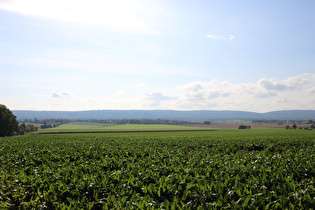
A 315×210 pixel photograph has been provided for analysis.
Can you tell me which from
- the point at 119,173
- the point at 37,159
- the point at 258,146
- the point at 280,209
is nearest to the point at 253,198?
the point at 280,209

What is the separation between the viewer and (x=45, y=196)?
7.63m

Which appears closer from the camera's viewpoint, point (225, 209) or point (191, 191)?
point (225, 209)

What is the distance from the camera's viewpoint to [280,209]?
619 cm

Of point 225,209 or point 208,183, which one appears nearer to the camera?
point 225,209

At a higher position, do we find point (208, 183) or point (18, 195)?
point (208, 183)

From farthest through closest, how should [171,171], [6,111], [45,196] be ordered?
[6,111] → [171,171] → [45,196]

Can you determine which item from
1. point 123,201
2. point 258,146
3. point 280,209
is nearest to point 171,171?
point 123,201

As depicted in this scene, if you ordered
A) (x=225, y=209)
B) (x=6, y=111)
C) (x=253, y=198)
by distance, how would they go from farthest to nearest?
(x=6, y=111) < (x=253, y=198) < (x=225, y=209)

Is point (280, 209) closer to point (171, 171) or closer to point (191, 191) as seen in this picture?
point (191, 191)

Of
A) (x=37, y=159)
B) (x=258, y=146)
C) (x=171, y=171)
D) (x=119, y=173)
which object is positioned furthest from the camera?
(x=258, y=146)

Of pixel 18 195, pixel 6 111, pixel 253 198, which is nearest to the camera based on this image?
pixel 253 198

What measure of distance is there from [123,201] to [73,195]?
2519 millimetres

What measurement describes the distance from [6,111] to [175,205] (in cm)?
7414

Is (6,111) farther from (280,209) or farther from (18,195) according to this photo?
(280,209)
